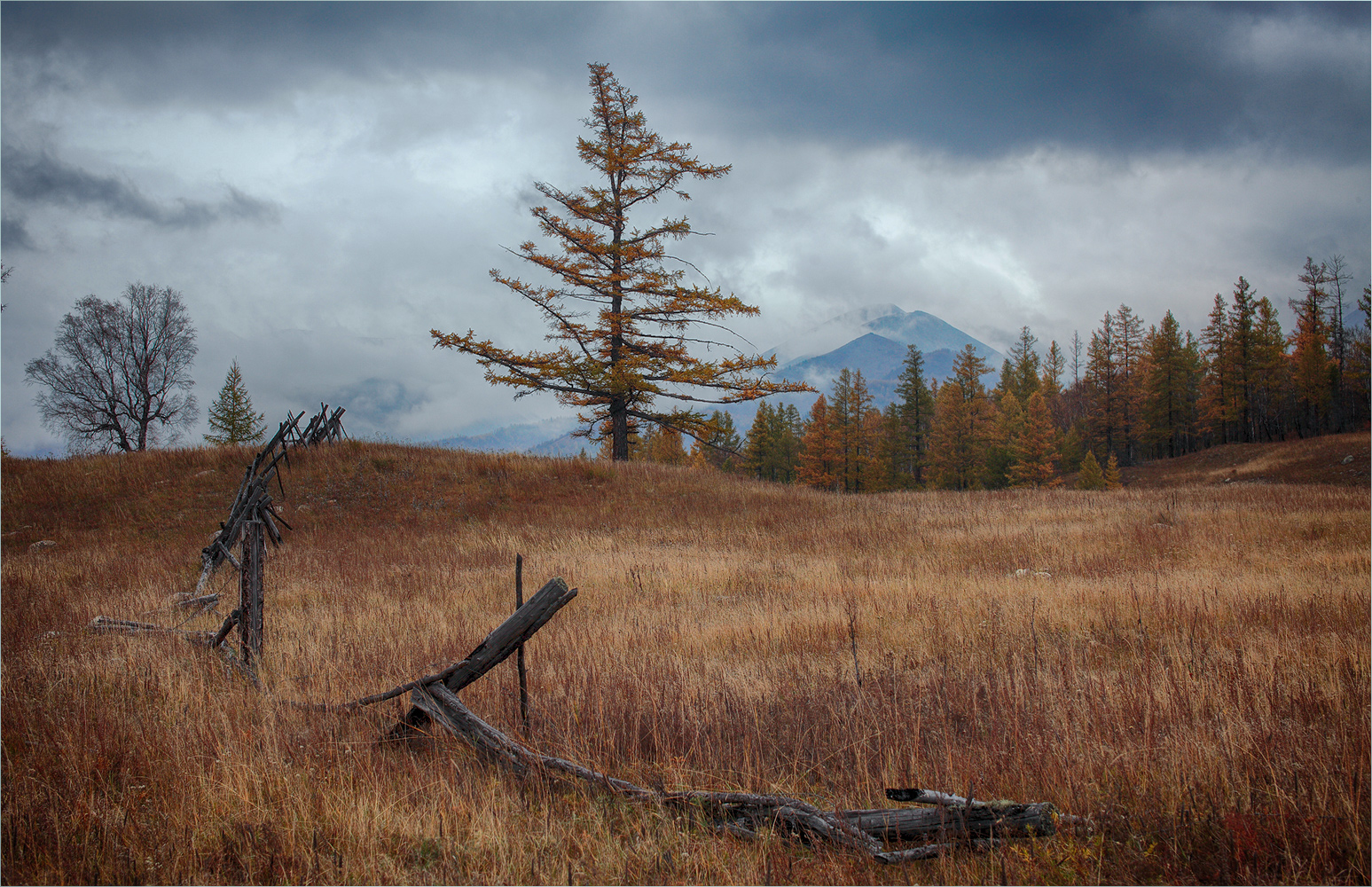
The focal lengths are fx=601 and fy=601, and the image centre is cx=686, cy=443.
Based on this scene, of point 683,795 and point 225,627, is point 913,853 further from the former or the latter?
point 225,627

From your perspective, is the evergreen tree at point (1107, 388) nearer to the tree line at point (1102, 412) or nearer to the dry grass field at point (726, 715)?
the tree line at point (1102, 412)

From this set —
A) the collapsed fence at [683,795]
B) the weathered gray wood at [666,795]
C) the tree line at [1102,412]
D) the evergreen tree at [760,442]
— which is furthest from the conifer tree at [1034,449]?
the weathered gray wood at [666,795]

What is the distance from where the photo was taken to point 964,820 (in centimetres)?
259

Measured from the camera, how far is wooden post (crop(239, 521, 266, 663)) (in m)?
4.98

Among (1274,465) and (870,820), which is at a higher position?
(1274,465)

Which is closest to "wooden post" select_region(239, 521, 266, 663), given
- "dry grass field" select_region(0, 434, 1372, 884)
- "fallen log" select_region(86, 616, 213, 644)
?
"dry grass field" select_region(0, 434, 1372, 884)

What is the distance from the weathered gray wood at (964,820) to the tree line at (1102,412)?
43086 millimetres

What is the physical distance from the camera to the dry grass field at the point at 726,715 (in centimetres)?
269

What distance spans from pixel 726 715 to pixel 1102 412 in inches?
2500

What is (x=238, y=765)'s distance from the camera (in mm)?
3330

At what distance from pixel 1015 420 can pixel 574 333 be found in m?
42.3

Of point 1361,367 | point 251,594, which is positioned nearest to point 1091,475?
point 1361,367

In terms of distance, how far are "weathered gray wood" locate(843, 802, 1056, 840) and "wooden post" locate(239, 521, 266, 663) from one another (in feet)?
16.2

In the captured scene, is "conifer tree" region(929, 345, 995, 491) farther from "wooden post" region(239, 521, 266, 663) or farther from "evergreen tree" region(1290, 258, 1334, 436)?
"wooden post" region(239, 521, 266, 663)
